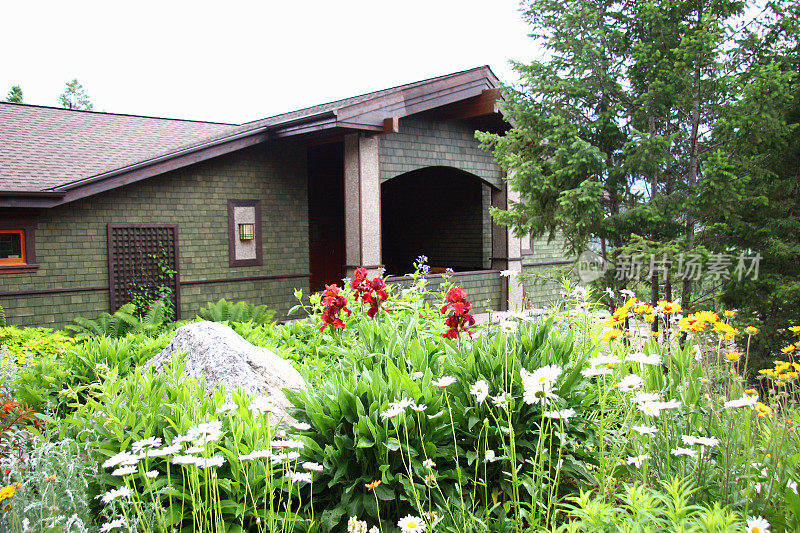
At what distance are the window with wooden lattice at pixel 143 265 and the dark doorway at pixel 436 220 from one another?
20.1ft

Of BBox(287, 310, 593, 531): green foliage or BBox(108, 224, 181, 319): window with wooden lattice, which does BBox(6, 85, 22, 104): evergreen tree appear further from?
BBox(287, 310, 593, 531): green foliage

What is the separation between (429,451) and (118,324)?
7.36 metres

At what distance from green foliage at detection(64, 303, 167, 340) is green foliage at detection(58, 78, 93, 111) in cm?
2782

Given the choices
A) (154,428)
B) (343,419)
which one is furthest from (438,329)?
(154,428)

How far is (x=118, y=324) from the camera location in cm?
860

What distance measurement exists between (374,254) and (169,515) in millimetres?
8079

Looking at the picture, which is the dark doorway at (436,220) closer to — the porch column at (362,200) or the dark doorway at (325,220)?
the dark doorway at (325,220)

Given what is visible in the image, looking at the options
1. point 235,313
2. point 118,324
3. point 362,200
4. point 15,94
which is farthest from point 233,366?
point 15,94

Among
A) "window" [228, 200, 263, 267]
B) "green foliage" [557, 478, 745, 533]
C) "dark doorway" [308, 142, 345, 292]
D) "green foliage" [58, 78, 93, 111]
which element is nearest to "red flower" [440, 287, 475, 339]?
"green foliage" [557, 478, 745, 533]

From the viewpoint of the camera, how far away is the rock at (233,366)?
3.37m

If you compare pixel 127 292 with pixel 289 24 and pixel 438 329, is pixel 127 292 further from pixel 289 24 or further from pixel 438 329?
pixel 289 24

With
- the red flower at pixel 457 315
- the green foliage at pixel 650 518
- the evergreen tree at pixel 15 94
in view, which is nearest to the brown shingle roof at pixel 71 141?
the red flower at pixel 457 315

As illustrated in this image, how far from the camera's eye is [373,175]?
1018cm

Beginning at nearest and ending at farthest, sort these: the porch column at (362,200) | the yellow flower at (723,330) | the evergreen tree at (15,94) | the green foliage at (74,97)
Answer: the yellow flower at (723,330), the porch column at (362,200), the evergreen tree at (15,94), the green foliage at (74,97)
